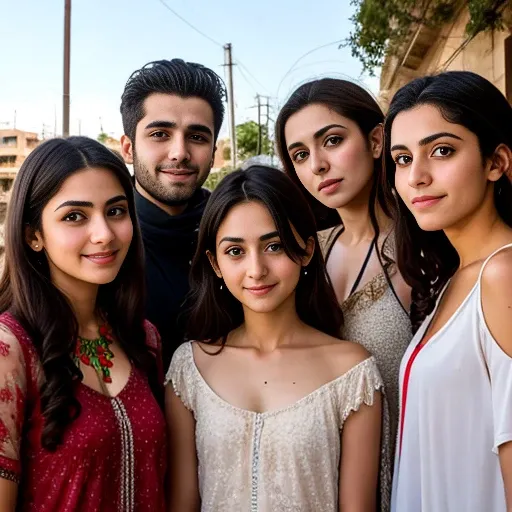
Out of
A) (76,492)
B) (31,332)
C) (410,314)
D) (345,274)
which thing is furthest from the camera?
(345,274)

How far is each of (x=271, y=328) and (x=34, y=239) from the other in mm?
848

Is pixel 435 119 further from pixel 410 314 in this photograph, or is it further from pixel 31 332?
pixel 31 332

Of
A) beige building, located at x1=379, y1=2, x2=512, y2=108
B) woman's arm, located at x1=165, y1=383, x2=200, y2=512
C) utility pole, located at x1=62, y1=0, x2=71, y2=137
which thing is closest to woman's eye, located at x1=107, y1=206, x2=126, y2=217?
woman's arm, located at x1=165, y1=383, x2=200, y2=512

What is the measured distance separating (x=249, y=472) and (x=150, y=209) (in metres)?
1.39

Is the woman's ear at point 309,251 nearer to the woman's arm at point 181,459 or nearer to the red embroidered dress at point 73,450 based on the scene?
the woman's arm at point 181,459

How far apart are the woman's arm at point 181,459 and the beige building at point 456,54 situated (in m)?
2.28

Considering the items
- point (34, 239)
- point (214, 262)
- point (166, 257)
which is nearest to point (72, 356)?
point (34, 239)

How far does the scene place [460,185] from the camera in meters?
1.90

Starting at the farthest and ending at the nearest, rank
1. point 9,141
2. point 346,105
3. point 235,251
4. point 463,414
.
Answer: point 9,141 < point 346,105 < point 235,251 < point 463,414

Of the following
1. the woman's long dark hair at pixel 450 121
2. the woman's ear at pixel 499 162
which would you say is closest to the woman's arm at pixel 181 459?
the woman's long dark hair at pixel 450 121

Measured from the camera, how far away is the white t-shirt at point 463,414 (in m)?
1.73

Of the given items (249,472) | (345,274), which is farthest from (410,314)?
(249,472)

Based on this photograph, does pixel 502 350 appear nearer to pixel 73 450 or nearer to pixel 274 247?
pixel 274 247

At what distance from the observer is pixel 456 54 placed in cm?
635
